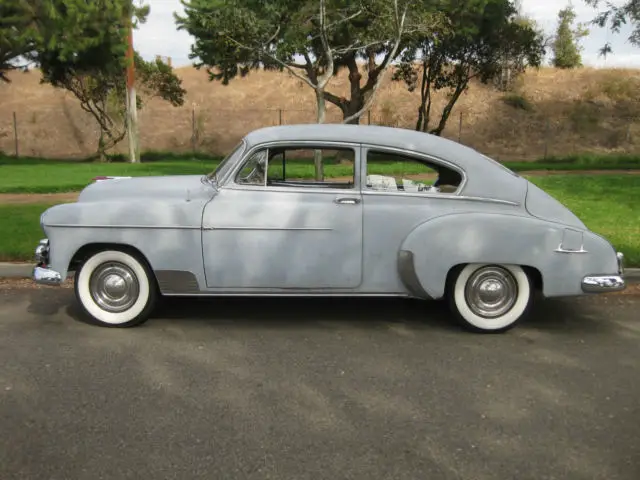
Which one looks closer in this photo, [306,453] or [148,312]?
[306,453]

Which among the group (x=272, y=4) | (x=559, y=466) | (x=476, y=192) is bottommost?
(x=559, y=466)

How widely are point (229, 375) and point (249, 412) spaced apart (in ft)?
1.91

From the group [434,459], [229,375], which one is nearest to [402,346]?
[229,375]

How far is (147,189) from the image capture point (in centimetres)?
517

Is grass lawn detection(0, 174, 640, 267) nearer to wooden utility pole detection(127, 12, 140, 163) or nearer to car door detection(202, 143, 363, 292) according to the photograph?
car door detection(202, 143, 363, 292)

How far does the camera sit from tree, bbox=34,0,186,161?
24.0 metres

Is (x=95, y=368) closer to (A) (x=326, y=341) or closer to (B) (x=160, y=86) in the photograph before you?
(A) (x=326, y=341)

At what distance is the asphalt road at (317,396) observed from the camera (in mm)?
2967

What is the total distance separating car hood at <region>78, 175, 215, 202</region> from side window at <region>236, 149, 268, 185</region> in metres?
0.26

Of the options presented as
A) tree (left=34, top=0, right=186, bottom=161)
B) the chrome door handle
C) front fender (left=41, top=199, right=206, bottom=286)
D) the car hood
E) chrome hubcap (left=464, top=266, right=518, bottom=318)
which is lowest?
chrome hubcap (left=464, top=266, right=518, bottom=318)

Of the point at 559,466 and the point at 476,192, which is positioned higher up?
the point at 476,192

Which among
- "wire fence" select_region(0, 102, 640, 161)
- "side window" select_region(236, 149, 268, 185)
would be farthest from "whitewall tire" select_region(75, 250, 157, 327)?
"wire fence" select_region(0, 102, 640, 161)

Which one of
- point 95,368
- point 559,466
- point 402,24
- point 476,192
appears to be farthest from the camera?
point 402,24

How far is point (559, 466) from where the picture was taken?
2943mm
